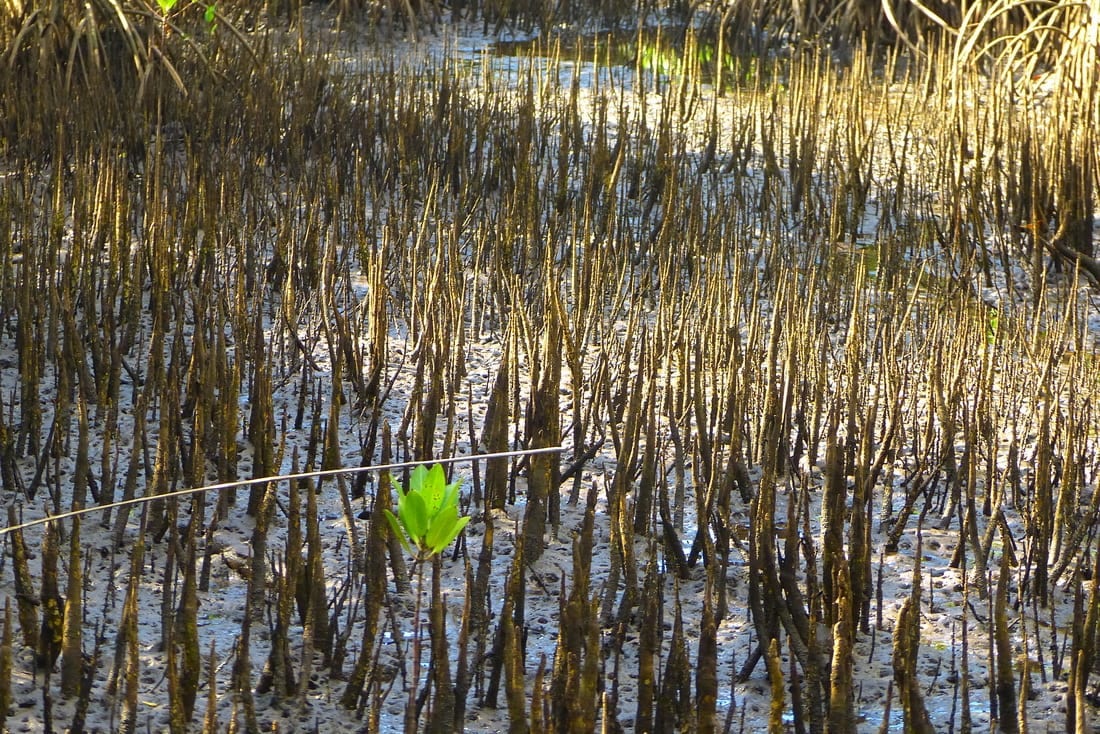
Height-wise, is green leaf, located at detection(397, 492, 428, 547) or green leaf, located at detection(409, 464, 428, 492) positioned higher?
green leaf, located at detection(409, 464, 428, 492)

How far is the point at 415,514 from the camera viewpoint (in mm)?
1383

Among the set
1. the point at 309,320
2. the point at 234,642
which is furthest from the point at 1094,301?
the point at 234,642

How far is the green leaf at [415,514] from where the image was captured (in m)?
1.38

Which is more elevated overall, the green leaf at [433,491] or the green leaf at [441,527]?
the green leaf at [433,491]

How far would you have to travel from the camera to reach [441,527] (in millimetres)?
1390

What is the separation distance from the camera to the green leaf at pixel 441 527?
138 centimetres

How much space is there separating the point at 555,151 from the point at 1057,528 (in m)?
3.01

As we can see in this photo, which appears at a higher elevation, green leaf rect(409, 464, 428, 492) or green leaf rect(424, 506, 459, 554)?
green leaf rect(409, 464, 428, 492)

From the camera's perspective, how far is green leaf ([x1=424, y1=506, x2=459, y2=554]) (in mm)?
1381

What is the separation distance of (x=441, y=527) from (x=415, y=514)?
3 cm

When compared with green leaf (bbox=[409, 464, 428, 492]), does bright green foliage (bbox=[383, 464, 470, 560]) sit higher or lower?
lower

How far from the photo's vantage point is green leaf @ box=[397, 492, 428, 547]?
138 cm

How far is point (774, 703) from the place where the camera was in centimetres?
134

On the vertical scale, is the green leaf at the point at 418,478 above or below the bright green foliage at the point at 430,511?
above
